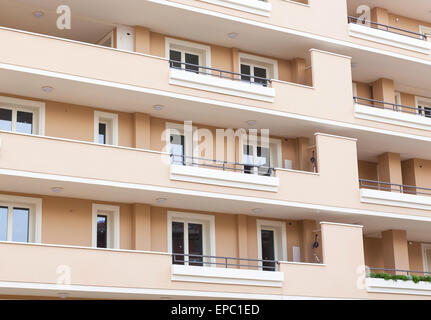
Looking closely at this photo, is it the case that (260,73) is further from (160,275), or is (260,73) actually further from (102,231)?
(160,275)

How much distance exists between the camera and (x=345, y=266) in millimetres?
29906

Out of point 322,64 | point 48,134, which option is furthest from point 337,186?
point 48,134

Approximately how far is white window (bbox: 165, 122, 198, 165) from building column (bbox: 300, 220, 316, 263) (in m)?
4.82

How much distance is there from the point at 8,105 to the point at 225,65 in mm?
8249

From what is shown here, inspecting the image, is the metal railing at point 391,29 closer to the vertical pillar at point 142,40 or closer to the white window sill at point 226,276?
the vertical pillar at point 142,40

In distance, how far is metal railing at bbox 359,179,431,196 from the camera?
33438 mm

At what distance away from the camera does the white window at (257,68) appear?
32469mm

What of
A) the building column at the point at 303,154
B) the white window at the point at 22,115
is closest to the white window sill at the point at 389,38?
the building column at the point at 303,154

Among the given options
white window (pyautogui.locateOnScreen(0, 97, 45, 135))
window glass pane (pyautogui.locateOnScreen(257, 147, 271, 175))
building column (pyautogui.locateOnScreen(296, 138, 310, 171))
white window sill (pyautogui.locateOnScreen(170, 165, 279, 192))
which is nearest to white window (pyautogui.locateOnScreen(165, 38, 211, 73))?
window glass pane (pyautogui.locateOnScreen(257, 147, 271, 175))

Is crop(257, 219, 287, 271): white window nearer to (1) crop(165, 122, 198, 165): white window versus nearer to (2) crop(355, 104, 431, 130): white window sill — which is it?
(1) crop(165, 122, 198, 165): white window

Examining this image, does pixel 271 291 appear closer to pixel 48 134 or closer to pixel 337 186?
pixel 337 186

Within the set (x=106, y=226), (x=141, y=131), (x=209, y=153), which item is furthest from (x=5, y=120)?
(x=209, y=153)

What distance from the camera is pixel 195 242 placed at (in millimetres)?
29844

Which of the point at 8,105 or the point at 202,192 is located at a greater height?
the point at 8,105
